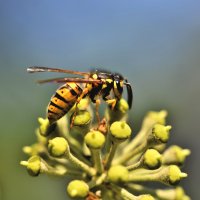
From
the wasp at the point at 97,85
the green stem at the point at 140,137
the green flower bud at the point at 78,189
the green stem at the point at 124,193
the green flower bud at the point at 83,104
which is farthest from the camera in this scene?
the green stem at the point at 140,137

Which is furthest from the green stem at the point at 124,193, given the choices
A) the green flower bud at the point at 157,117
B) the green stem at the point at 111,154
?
the green flower bud at the point at 157,117

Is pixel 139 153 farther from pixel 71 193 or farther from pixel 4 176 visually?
pixel 4 176

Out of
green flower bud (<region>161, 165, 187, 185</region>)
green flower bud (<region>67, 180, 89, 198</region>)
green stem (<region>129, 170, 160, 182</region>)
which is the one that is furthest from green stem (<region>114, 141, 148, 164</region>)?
green flower bud (<region>67, 180, 89, 198</region>)

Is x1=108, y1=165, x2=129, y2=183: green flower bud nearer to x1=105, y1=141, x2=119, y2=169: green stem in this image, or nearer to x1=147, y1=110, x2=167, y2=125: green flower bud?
x1=105, y1=141, x2=119, y2=169: green stem

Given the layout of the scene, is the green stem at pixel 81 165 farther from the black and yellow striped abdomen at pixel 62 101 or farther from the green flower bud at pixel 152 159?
the green flower bud at pixel 152 159

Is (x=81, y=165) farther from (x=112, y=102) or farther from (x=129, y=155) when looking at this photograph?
(x=112, y=102)

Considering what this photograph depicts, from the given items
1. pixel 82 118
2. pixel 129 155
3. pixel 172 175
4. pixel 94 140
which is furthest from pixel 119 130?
pixel 172 175
